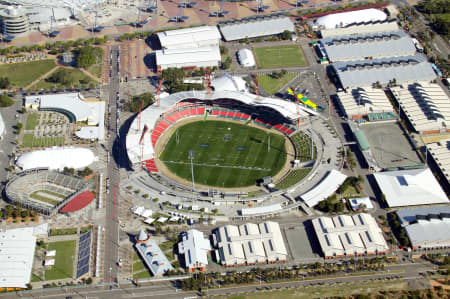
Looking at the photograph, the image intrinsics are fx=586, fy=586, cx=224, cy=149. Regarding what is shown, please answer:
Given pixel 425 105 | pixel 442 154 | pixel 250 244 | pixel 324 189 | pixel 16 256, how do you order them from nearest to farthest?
pixel 16 256 → pixel 250 244 → pixel 324 189 → pixel 442 154 → pixel 425 105

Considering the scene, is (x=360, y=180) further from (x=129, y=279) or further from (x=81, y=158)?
(x=81, y=158)

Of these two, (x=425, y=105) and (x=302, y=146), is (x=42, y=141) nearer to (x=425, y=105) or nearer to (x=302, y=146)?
(x=302, y=146)

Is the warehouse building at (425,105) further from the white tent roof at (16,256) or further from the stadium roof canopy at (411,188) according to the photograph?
the white tent roof at (16,256)

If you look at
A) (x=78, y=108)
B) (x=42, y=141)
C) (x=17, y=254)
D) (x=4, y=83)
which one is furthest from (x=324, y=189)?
(x=4, y=83)

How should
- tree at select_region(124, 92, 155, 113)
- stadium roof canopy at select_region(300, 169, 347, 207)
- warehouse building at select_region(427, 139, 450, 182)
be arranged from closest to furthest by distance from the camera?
1. stadium roof canopy at select_region(300, 169, 347, 207)
2. warehouse building at select_region(427, 139, 450, 182)
3. tree at select_region(124, 92, 155, 113)

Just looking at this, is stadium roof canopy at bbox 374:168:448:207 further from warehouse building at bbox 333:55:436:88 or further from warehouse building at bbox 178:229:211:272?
warehouse building at bbox 333:55:436:88

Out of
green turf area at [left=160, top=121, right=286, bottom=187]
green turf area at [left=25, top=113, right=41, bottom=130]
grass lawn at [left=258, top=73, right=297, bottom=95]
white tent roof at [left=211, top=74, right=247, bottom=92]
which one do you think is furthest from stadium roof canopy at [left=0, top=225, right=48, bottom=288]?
grass lawn at [left=258, top=73, right=297, bottom=95]

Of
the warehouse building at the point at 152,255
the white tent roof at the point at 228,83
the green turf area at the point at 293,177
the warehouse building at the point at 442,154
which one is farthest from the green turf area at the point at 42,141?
the warehouse building at the point at 442,154
